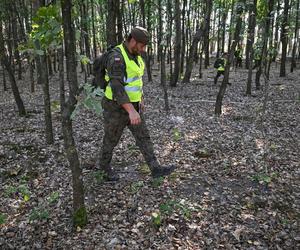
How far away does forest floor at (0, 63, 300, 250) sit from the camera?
4602mm

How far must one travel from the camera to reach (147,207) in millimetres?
5328

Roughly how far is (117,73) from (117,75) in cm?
3

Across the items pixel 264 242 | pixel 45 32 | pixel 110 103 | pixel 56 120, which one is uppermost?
pixel 45 32

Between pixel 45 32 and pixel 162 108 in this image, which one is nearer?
pixel 45 32

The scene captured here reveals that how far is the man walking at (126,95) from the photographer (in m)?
4.97

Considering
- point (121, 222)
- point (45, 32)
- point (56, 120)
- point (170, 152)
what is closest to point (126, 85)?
point (45, 32)

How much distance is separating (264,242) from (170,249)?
1451mm

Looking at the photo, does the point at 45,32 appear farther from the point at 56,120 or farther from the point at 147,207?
the point at 56,120

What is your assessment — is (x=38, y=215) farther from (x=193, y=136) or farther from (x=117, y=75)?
(x=193, y=136)

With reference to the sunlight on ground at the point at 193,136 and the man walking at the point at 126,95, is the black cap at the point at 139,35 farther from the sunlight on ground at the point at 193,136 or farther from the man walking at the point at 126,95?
the sunlight on ground at the point at 193,136

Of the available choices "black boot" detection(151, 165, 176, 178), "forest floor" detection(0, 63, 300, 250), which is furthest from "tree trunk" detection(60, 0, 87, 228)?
"black boot" detection(151, 165, 176, 178)

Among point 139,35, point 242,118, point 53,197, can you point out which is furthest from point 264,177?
point 242,118

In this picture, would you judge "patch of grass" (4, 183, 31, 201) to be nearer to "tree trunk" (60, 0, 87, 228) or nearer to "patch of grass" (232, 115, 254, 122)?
"tree trunk" (60, 0, 87, 228)

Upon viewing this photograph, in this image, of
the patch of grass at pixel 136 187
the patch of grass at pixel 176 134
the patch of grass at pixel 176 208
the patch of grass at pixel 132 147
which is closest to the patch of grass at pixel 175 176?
the patch of grass at pixel 136 187
